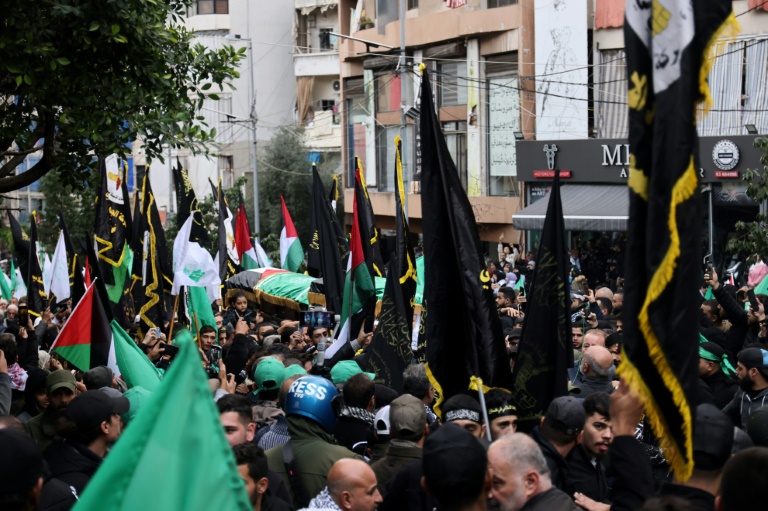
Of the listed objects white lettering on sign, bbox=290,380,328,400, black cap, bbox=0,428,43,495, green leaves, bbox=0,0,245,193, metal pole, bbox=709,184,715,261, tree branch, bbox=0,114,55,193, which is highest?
green leaves, bbox=0,0,245,193

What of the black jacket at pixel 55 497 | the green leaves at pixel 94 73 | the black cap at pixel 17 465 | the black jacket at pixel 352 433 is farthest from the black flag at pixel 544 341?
the green leaves at pixel 94 73

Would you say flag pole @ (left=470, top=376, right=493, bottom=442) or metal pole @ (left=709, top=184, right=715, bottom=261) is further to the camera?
metal pole @ (left=709, top=184, right=715, bottom=261)

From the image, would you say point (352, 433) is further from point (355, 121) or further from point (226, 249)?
point (355, 121)

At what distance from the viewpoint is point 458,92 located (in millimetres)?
36906

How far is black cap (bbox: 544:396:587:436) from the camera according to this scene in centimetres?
582

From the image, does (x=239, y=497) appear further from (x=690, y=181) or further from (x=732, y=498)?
(x=690, y=181)

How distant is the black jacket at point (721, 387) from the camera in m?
8.31

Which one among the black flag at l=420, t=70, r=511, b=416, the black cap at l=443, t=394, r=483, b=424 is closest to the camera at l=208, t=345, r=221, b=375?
the black flag at l=420, t=70, r=511, b=416

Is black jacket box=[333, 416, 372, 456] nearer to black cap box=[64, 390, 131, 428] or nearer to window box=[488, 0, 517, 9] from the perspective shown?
black cap box=[64, 390, 131, 428]

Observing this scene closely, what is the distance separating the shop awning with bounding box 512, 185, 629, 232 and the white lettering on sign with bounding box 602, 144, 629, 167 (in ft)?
2.37

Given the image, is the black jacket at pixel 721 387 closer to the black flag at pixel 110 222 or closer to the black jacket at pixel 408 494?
the black jacket at pixel 408 494

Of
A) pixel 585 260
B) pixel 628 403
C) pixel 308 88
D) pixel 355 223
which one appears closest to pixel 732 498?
pixel 628 403

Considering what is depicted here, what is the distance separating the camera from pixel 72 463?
5527 mm

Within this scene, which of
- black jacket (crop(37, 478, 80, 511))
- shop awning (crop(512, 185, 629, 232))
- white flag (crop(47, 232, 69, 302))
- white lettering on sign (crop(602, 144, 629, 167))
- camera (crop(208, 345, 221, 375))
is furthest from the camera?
white lettering on sign (crop(602, 144, 629, 167))
